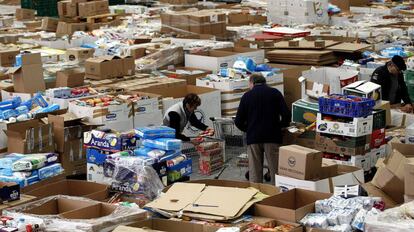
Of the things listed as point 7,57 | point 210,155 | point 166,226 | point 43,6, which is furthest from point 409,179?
point 43,6

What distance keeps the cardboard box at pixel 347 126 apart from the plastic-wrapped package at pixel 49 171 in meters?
2.80

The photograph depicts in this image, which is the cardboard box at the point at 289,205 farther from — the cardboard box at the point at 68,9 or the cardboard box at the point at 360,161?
the cardboard box at the point at 68,9

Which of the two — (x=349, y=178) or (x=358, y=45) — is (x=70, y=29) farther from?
(x=349, y=178)

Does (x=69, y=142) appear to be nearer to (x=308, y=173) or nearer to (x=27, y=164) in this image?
(x=27, y=164)

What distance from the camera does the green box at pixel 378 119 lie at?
794cm

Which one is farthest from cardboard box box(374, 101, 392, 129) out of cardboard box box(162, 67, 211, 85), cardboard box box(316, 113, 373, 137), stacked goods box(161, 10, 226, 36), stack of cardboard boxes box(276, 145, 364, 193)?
stacked goods box(161, 10, 226, 36)

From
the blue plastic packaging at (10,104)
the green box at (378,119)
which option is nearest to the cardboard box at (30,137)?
the blue plastic packaging at (10,104)

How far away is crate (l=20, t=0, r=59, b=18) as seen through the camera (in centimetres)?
2106

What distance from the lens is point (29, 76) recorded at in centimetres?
1028

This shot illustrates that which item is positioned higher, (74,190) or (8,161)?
(8,161)

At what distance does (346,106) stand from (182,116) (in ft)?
6.80

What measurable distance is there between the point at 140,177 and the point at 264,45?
7560 mm

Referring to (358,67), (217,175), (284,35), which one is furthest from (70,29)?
(217,175)

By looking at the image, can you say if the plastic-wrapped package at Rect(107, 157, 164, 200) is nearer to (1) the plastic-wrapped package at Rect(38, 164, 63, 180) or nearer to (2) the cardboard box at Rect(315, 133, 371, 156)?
(1) the plastic-wrapped package at Rect(38, 164, 63, 180)
